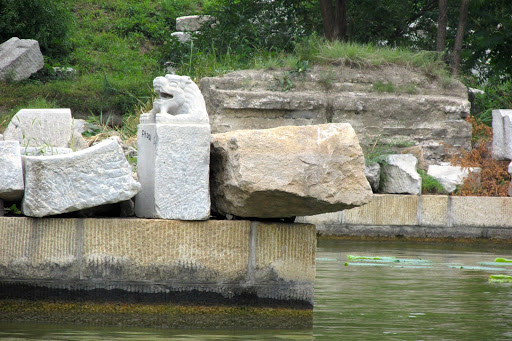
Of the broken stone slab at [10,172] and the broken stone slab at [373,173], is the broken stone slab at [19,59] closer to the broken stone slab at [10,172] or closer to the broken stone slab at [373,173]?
the broken stone slab at [373,173]

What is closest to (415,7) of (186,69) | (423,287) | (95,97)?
(186,69)

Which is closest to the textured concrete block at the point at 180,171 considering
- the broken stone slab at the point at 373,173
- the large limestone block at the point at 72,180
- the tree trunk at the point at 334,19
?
the large limestone block at the point at 72,180

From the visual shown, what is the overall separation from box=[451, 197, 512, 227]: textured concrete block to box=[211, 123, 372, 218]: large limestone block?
5990 millimetres

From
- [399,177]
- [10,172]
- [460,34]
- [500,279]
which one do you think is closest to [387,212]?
[399,177]

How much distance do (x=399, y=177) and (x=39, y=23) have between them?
10.0 metres

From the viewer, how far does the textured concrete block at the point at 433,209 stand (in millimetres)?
10344

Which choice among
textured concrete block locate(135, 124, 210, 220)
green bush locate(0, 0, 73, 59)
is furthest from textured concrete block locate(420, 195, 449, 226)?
green bush locate(0, 0, 73, 59)

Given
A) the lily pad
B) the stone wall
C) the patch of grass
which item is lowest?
the lily pad

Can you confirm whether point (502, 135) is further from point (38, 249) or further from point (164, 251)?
point (38, 249)

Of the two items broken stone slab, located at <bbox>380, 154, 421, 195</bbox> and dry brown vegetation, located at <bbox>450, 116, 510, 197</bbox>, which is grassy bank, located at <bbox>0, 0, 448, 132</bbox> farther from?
broken stone slab, located at <bbox>380, 154, 421, 195</bbox>

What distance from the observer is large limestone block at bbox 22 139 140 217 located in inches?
187

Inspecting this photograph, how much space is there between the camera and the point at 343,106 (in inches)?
478

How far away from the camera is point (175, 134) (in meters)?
4.87

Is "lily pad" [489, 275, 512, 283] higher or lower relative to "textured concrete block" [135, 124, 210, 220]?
lower
